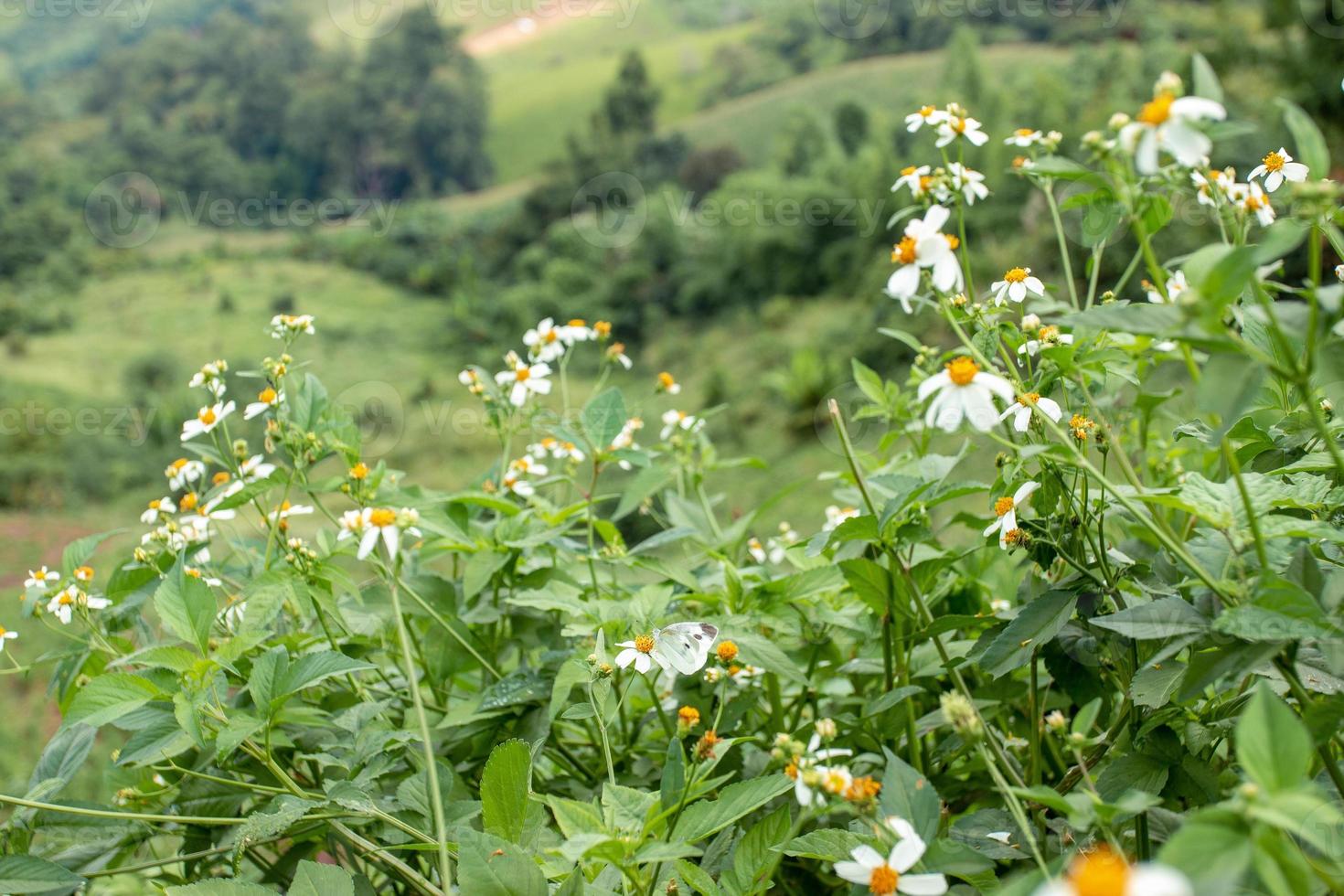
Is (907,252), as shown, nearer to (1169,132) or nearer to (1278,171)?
(1169,132)

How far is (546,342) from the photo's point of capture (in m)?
0.90

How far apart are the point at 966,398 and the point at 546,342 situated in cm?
54

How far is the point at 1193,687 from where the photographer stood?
0.41m

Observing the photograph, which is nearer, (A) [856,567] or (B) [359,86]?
(A) [856,567]

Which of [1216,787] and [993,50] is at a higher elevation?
[1216,787]

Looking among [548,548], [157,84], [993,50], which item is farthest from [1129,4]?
[157,84]

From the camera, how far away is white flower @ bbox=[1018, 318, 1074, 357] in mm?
516

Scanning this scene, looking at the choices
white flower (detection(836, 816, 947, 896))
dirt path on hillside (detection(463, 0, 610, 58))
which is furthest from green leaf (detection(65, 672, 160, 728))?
dirt path on hillside (detection(463, 0, 610, 58))

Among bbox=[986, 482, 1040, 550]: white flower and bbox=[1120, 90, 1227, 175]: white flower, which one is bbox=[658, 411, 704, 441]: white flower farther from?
bbox=[1120, 90, 1227, 175]: white flower

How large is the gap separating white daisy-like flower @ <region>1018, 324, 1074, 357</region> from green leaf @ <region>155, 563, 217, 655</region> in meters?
0.51

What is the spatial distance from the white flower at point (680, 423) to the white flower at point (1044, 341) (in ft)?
1.27

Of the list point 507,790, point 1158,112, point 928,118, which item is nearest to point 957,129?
point 928,118

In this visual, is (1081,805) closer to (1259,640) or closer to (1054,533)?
(1259,640)

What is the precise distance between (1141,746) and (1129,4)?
1048cm
